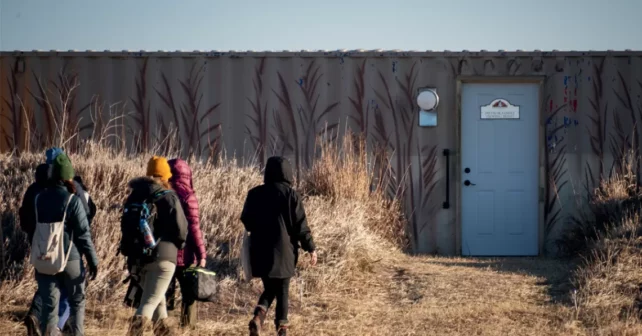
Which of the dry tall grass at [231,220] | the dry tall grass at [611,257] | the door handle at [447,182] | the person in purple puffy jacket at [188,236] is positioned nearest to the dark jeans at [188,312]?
the person in purple puffy jacket at [188,236]

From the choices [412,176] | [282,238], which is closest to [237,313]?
[282,238]

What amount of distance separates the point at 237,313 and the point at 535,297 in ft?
9.23

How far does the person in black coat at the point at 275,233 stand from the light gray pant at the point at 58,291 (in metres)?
1.22

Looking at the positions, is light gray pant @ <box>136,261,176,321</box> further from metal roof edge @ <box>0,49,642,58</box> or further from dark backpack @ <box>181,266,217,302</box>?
metal roof edge @ <box>0,49,642,58</box>

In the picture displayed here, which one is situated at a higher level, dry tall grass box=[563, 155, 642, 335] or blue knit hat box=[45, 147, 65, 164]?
blue knit hat box=[45, 147, 65, 164]

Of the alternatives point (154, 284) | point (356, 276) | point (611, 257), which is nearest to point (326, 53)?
point (356, 276)

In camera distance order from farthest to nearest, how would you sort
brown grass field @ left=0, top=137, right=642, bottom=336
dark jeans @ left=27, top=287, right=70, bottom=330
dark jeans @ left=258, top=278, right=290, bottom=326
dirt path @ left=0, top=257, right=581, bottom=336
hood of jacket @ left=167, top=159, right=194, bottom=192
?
1. brown grass field @ left=0, top=137, right=642, bottom=336
2. dirt path @ left=0, top=257, right=581, bottom=336
3. hood of jacket @ left=167, top=159, right=194, bottom=192
4. dark jeans @ left=258, top=278, right=290, bottom=326
5. dark jeans @ left=27, top=287, right=70, bottom=330

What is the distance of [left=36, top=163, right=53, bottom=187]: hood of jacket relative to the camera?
19.6 feet

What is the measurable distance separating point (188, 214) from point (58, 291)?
1083 mm

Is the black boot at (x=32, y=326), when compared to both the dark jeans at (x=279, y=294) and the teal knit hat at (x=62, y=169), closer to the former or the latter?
the teal knit hat at (x=62, y=169)

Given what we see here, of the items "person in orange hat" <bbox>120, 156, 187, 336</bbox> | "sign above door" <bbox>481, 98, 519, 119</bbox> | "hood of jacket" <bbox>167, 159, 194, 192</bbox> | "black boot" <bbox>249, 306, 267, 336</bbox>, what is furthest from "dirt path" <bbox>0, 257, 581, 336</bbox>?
"sign above door" <bbox>481, 98, 519, 119</bbox>

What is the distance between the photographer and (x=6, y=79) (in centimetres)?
1238

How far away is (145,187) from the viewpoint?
19.5 ft

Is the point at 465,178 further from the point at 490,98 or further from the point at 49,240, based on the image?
the point at 49,240
